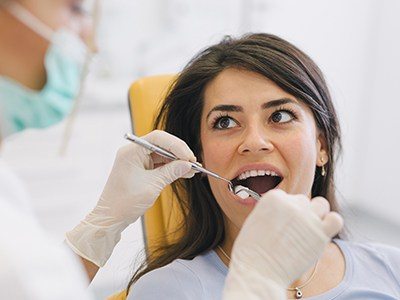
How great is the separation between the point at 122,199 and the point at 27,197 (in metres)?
0.35

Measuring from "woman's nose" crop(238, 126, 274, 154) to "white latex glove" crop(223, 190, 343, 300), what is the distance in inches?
14.3

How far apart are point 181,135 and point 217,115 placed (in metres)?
0.17

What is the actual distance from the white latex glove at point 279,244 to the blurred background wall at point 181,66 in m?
1.12

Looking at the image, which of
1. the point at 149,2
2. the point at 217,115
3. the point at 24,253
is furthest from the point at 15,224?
Answer: the point at 149,2

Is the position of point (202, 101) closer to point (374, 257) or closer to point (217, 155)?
point (217, 155)

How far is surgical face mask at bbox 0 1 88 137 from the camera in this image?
3.17 feet

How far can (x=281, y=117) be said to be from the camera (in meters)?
1.47

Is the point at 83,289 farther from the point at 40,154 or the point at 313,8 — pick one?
the point at 313,8

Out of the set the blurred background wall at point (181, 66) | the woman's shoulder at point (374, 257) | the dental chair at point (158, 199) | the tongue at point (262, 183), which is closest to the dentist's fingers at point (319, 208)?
the tongue at point (262, 183)

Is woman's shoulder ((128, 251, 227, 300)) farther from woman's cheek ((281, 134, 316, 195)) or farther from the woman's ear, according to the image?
the woman's ear

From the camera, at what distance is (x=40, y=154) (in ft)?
9.87

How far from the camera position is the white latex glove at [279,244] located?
1.00 m

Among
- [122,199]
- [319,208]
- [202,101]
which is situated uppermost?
[202,101]

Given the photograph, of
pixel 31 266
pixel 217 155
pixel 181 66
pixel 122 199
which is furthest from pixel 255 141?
pixel 181 66
